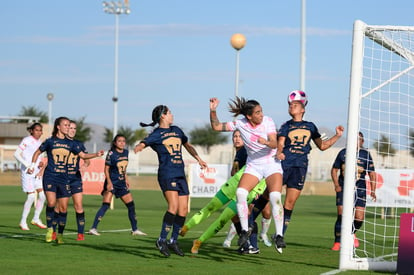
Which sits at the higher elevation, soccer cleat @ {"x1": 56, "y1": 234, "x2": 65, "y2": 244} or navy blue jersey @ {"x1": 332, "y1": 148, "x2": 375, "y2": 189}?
navy blue jersey @ {"x1": 332, "y1": 148, "x2": 375, "y2": 189}

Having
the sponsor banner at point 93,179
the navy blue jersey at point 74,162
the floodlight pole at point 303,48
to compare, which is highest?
the floodlight pole at point 303,48

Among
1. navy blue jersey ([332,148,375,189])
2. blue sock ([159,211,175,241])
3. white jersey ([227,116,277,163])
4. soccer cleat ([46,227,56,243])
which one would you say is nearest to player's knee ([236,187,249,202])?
white jersey ([227,116,277,163])

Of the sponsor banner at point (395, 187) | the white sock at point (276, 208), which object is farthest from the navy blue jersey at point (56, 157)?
the sponsor banner at point (395, 187)

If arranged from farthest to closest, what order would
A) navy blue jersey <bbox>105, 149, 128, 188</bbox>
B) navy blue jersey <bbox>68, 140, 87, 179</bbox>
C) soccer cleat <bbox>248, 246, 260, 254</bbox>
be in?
navy blue jersey <bbox>105, 149, 128, 188</bbox> → navy blue jersey <bbox>68, 140, 87, 179</bbox> → soccer cleat <bbox>248, 246, 260, 254</bbox>

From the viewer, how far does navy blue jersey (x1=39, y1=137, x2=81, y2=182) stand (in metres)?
13.7

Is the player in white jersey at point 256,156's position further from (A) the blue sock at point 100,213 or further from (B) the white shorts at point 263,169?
(A) the blue sock at point 100,213

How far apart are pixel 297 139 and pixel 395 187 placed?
43.9 ft

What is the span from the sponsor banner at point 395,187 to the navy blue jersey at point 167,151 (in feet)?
46.5

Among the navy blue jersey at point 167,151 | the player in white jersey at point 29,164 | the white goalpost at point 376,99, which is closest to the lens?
the white goalpost at point 376,99

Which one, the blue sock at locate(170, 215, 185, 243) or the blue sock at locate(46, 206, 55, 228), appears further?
the blue sock at locate(46, 206, 55, 228)

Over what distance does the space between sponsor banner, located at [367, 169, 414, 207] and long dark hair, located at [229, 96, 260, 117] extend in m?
14.1

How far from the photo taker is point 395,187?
25188 millimetres

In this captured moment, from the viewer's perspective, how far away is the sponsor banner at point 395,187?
2497 centimetres

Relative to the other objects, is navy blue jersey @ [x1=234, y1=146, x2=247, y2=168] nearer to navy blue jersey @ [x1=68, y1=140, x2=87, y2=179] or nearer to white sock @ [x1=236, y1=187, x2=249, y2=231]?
white sock @ [x1=236, y1=187, x2=249, y2=231]
